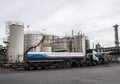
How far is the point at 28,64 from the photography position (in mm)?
30516

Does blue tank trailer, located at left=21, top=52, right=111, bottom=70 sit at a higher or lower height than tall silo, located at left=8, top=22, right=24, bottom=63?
lower

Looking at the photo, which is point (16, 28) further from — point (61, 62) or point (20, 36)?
point (61, 62)

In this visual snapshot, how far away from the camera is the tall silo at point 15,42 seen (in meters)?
35.4

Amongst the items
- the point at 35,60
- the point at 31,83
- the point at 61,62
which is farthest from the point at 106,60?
the point at 31,83

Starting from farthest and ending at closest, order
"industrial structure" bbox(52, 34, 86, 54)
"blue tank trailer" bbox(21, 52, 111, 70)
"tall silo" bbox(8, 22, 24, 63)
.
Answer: "industrial structure" bbox(52, 34, 86, 54) → "tall silo" bbox(8, 22, 24, 63) → "blue tank trailer" bbox(21, 52, 111, 70)

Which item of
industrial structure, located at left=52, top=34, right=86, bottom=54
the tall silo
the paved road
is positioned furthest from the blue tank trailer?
industrial structure, located at left=52, top=34, right=86, bottom=54

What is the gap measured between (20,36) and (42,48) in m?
9.96

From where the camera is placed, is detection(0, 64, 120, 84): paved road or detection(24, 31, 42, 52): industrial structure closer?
detection(0, 64, 120, 84): paved road

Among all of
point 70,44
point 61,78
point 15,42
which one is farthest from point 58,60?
point 70,44

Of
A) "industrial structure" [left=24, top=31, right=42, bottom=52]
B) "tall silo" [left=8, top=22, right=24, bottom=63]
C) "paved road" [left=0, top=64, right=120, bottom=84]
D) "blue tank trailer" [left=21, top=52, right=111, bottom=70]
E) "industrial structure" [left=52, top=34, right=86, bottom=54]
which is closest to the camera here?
"paved road" [left=0, top=64, right=120, bottom=84]

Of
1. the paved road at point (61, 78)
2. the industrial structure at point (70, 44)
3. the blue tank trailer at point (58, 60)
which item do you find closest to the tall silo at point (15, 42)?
the blue tank trailer at point (58, 60)

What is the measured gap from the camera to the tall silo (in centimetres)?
3544

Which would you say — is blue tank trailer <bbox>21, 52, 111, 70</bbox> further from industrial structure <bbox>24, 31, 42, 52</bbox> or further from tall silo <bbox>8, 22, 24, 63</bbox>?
industrial structure <bbox>24, 31, 42, 52</bbox>

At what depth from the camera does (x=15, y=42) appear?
36281 millimetres
